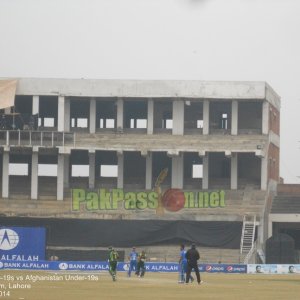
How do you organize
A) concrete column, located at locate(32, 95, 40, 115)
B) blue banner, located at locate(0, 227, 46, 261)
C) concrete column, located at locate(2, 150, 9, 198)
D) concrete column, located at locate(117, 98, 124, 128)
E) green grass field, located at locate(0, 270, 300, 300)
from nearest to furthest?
1. green grass field, located at locate(0, 270, 300, 300)
2. blue banner, located at locate(0, 227, 46, 261)
3. concrete column, located at locate(2, 150, 9, 198)
4. concrete column, located at locate(32, 95, 40, 115)
5. concrete column, located at locate(117, 98, 124, 128)

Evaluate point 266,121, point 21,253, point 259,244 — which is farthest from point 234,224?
point 21,253

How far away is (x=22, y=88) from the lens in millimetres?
94875

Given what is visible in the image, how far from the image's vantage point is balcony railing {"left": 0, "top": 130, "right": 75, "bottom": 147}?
306 feet

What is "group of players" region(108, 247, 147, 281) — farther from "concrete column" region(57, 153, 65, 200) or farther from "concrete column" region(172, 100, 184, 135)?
"concrete column" region(172, 100, 184, 135)

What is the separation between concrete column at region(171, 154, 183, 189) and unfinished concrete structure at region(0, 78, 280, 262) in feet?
0.27

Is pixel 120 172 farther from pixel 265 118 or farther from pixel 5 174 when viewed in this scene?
pixel 265 118

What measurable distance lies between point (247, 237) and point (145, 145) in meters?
11.9

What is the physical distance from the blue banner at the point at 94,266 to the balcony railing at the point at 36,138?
55.0ft

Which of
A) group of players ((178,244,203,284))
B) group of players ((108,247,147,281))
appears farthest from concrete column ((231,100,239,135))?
group of players ((178,244,203,284))

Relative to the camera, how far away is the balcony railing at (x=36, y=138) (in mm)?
93188

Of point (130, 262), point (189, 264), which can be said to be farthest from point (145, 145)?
point (189, 264)

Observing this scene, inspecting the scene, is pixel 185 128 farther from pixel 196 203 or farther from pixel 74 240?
pixel 74 240

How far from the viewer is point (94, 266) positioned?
77.2m

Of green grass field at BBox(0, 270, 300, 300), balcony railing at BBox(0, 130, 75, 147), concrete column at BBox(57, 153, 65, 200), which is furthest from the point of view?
concrete column at BBox(57, 153, 65, 200)
